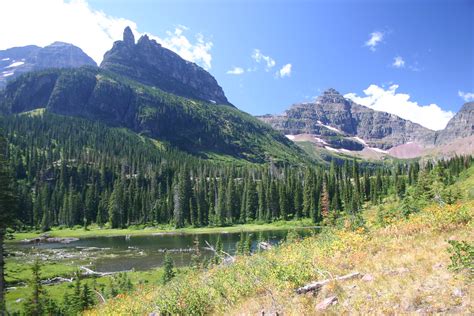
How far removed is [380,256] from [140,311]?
401 inches

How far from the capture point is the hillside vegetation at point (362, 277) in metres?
8.97

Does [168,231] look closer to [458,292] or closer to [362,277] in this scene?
[362,277]

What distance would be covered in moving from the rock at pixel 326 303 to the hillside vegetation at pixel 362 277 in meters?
0.04

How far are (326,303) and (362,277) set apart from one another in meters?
2.07

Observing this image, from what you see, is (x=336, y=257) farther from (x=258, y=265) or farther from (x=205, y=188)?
(x=205, y=188)

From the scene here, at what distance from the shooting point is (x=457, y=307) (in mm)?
8133

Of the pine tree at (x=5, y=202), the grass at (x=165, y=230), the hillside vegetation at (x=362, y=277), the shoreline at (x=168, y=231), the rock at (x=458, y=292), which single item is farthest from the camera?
the grass at (x=165, y=230)

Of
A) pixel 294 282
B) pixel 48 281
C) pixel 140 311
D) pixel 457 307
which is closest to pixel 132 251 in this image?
pixel 48 281

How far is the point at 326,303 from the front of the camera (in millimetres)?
9766

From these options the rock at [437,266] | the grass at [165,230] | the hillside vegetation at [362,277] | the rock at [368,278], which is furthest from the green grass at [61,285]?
the grass at [165,230]

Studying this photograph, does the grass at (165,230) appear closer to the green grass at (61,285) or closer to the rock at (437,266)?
the green grass at (61,285)

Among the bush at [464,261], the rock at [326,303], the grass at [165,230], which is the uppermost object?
the bush at [464,261]

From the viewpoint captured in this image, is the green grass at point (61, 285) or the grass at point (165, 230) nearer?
the green grass at point (61, 285)

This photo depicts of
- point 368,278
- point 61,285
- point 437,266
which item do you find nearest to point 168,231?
point 61,285
